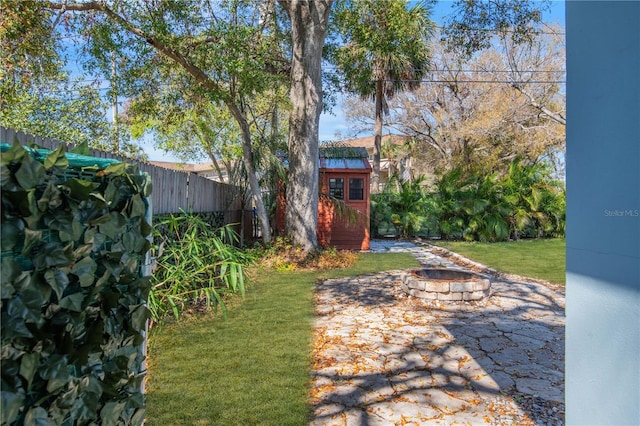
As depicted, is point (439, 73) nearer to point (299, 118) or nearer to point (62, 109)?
point (299, 118)

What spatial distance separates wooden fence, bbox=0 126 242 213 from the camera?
3.87 metres

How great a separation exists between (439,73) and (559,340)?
66.8ft

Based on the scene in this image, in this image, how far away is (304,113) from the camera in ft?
32.6

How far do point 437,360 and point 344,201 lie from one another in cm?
920

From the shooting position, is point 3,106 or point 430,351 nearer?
point 430,351

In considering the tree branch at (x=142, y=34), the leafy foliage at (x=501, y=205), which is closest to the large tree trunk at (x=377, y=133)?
the leafy foliage at (x=501, y=205)

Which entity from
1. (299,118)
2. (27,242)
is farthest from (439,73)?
(27,242)

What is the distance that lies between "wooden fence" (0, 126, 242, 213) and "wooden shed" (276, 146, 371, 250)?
8.68ft

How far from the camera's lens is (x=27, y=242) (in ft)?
3.97

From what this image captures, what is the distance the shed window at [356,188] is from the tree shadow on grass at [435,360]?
676 cm

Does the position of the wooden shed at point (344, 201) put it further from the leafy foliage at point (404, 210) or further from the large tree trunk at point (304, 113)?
the leafy foliage at point (404, 210)

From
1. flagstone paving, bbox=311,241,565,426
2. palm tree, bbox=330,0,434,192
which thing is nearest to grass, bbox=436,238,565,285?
flagstone paving, bbox=311,241,565,426

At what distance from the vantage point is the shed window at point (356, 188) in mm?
13117

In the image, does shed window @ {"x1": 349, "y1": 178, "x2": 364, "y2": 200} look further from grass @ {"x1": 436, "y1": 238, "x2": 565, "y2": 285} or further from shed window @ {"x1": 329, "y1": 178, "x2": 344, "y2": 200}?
grass @ {"x1": 436, "y1": 238, "x2": 565, "y2": 285}
